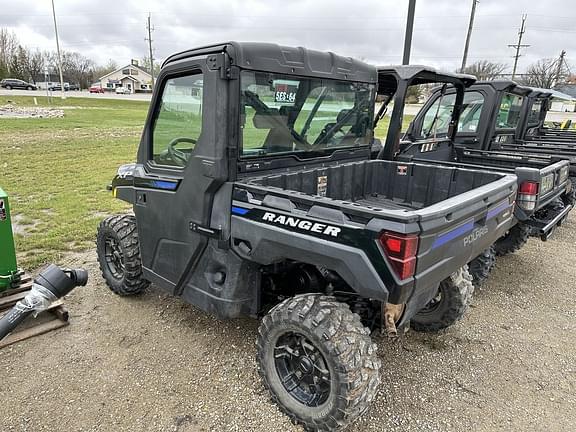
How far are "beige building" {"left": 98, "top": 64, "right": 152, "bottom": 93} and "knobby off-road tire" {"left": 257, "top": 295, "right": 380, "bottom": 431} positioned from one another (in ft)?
297

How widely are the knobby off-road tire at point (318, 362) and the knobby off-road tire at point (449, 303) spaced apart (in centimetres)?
117

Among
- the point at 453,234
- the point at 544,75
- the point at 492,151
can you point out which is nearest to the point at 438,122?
the point at 492,151

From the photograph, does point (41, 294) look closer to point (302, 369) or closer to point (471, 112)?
point (302, 369)

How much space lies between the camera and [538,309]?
419 centimetres

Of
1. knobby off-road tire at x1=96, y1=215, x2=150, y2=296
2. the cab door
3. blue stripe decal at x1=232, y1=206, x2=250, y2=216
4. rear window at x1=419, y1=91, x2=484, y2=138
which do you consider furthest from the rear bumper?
knobby off-road tire at x1=96, y1=215, x2=150, y2=296

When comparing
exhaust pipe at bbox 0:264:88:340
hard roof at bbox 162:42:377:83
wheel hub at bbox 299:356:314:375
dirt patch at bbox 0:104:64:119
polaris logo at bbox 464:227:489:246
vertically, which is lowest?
wheel hub at bbox 299:356:314:375

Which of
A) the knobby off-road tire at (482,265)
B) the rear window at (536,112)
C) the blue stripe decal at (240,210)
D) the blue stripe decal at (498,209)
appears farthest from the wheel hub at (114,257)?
the rear window at (536,112)

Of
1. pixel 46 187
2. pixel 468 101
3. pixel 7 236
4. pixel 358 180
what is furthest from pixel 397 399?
pixel 46 187

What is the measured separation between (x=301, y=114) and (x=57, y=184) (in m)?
6.81

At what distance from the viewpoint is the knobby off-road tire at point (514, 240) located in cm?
480

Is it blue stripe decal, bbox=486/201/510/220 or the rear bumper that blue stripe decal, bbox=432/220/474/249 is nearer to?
blue stripe decal, bbox=486/201/510/220

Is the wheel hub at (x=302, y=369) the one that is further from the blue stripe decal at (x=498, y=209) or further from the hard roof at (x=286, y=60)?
the hard roof at (x=286, y=60)

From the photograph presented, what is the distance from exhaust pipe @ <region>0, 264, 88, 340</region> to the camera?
2.08 m

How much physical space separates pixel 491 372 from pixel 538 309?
140 centimetres
